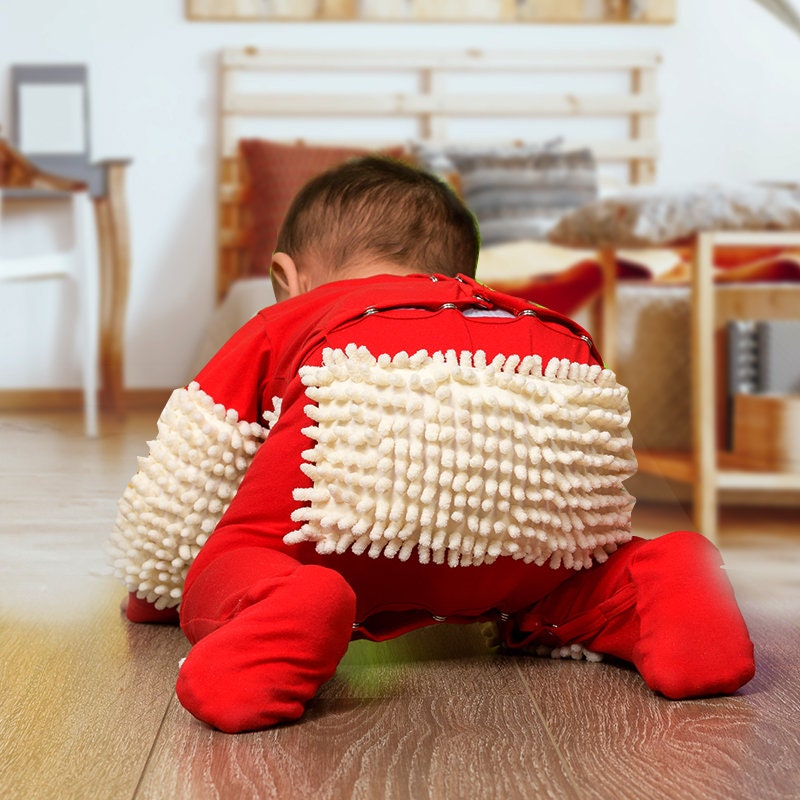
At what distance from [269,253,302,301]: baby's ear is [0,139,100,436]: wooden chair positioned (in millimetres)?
1470

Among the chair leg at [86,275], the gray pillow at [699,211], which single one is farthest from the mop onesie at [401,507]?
the chair leg at [86,275]

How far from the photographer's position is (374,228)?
71 centimetres

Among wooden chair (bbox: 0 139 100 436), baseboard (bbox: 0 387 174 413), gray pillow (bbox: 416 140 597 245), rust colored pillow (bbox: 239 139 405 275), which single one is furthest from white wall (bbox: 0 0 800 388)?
gray pillow (bbox: 416 140 597 245)

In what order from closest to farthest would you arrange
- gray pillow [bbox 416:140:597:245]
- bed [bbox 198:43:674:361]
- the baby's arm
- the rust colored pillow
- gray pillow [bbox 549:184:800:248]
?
the baby's arm, gray pillow [bbox 549:184:800:248], gray pillow [bbox 416:140:597:245], the rust colored pillow, bed [bbox 198:43:674:361]

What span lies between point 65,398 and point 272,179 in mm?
809

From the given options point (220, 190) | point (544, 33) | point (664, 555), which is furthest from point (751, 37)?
point (664, 555)

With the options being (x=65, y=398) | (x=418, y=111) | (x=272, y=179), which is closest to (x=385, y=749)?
(x=272, y=179)

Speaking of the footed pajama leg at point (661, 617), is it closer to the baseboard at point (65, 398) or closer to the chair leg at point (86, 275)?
the chair leg at point (86, 275)

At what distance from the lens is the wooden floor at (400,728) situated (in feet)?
1.47

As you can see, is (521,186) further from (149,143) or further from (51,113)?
(51,113)

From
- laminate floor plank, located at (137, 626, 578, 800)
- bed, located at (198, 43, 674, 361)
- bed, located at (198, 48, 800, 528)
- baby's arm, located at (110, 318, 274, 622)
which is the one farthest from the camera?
bed, located at (198, 43, 674, 361)

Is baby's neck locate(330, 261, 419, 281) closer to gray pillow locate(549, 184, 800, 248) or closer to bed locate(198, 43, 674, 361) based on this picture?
gray pillow locate(549, 184, 800, 248)

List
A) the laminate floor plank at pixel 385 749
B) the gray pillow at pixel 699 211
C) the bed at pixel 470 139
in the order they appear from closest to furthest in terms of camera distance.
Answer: the laminate floor plank at pixel 385 749, the gray pillow at pixel 699 211, the bed at pixel 470 139

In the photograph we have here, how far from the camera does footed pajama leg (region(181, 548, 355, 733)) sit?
0.49 metres
